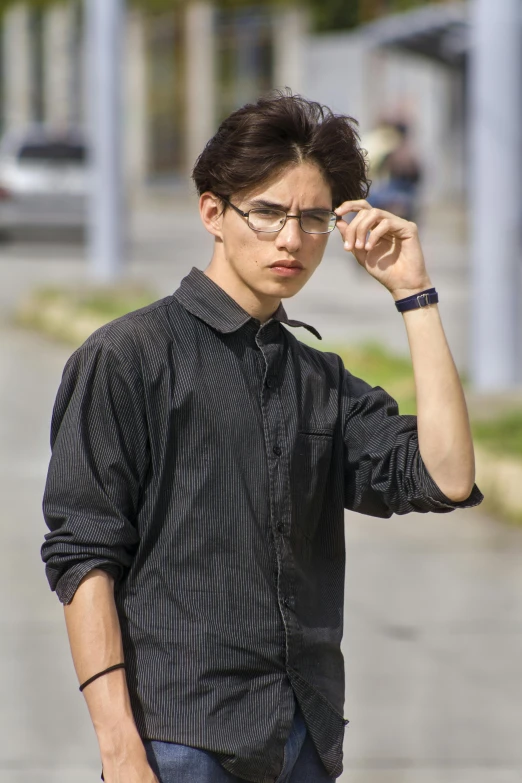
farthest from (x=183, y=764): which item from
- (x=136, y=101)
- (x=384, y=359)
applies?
(x=136, y=101)

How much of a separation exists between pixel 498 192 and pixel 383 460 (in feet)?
19.7

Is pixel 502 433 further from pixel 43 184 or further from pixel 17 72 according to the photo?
pixel 17 72

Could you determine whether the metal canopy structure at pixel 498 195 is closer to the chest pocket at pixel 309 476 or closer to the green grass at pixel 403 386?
the green grass at pixel 403 386

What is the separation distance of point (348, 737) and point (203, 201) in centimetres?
238

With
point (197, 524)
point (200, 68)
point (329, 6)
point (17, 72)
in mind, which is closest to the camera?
point (197, 524)

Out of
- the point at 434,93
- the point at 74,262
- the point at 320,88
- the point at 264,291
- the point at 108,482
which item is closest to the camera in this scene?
the point at 108,482

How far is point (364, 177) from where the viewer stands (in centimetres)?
229

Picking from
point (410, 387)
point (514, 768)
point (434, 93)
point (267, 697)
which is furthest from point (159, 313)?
point (434, 93)

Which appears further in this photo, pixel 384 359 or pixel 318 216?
pixel 384 359

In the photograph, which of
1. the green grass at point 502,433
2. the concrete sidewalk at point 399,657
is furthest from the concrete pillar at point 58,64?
the concrete sidewalk at point 399,657

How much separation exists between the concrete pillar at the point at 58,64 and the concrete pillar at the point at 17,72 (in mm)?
701

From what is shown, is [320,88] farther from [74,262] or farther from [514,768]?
[514,768]

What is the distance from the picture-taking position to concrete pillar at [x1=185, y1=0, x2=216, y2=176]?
35.5 meters

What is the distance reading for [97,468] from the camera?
6.71ft
